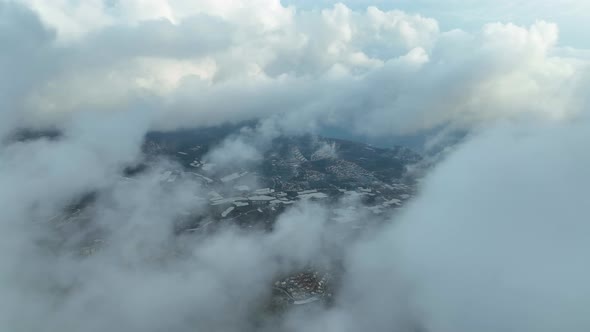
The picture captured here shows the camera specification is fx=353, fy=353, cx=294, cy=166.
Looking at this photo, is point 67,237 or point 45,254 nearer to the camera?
point 45,254

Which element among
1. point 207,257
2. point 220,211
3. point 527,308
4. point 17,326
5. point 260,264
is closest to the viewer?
point 527,308

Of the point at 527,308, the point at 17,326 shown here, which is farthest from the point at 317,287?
the point at 17,326

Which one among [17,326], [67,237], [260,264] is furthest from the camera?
[67,237]

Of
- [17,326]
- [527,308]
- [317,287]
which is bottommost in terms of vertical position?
[17,326]

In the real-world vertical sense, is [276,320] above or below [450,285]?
below

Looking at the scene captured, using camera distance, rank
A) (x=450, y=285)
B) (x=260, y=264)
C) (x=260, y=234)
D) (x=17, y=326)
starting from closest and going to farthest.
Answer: (x=450, y=285), (x=17, y=326), (x=260, y=264), (x=260, y=234)

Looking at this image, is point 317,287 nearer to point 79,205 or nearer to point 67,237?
point 67,237

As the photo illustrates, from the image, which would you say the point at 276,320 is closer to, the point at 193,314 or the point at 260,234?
the point at 193,314

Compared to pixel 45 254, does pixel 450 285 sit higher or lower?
higher

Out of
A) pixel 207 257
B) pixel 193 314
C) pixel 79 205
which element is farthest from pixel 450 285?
pixel 79 205
